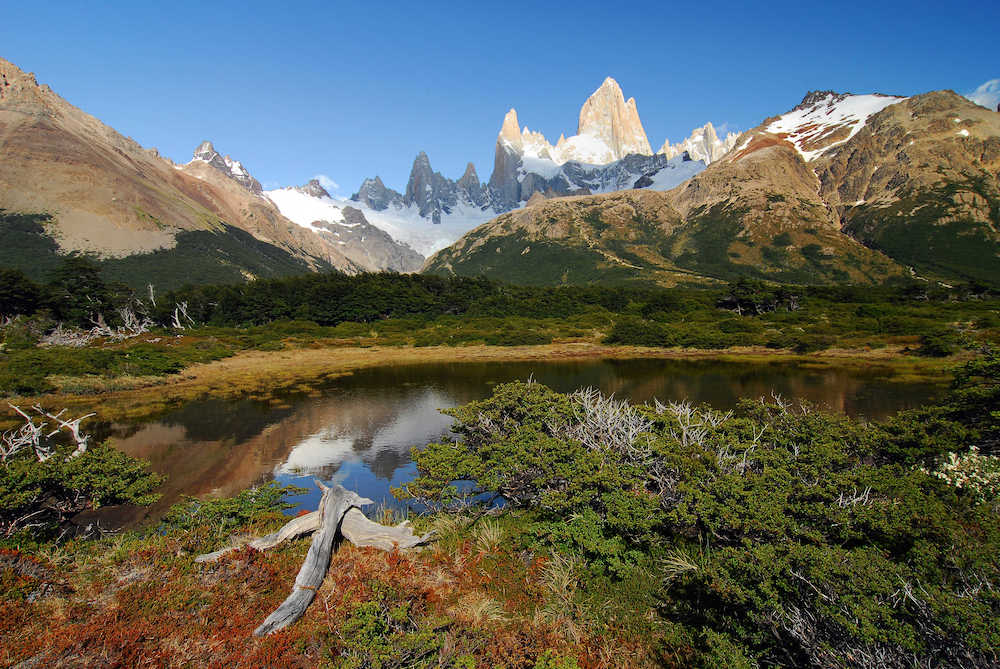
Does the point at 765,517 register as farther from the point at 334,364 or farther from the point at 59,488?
the point at 334,364

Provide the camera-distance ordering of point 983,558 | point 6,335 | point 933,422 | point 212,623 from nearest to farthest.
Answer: point 983,558, point 212,623, point 933,422, point 6,335

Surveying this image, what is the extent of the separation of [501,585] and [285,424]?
64.4ft

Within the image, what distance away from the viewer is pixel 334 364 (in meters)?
45.9

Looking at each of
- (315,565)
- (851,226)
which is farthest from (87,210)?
(851,226)

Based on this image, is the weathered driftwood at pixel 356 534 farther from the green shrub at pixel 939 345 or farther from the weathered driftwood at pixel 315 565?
the green shrub at pixel 939 345

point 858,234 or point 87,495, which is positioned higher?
point 858,234

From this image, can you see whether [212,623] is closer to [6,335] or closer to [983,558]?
[983,558]

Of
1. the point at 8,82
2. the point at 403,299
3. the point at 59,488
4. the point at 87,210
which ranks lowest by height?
the point at 59,488

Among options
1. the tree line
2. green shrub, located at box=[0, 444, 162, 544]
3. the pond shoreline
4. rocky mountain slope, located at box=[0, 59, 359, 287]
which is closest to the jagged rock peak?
rocky mountain slope, located at box=[0, 59, 359, 287]

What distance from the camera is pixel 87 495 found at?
35.2 ft

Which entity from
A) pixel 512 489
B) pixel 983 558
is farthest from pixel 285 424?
pixel 983 558

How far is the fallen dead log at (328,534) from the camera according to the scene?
297 inches

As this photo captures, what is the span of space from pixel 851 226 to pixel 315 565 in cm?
21682

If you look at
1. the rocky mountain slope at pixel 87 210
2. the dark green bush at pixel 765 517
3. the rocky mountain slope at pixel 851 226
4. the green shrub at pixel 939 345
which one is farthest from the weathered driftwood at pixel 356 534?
the rocky mountain slope at pixel 87 210
